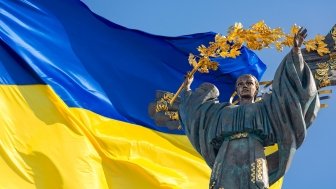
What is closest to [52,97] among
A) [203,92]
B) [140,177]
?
[140,177]

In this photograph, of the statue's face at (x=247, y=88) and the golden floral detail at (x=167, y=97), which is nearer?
the statue's face at (x=247, y=88)

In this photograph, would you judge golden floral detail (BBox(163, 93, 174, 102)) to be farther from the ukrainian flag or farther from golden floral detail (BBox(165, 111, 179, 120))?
the ukrainian flag

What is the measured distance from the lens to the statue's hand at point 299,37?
13.9 meters

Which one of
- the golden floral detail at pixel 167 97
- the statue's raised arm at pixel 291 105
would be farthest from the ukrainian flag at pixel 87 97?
the statue's raised arm at pixel 291 105

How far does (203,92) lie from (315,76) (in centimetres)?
150

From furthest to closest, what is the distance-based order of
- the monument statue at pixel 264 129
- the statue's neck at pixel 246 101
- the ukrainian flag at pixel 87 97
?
the ukrainian flag at pixel 87 97
the statue's neck at pixel 246 101
the monument statue at pixel 264 129

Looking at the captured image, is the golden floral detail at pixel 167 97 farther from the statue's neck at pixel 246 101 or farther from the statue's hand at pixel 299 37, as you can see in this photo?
the statue's hand at pixel 299 37

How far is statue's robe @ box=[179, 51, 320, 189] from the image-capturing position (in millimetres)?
13586

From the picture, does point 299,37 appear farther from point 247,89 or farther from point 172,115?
point 172,115

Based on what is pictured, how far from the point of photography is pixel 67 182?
20766 millimetres

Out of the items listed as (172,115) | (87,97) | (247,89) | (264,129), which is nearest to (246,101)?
(247,89)

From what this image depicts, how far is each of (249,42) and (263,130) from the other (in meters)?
1.62

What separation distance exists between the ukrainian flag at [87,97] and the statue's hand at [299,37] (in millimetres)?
7891

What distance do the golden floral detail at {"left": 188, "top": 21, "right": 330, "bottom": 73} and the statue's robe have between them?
731mm
